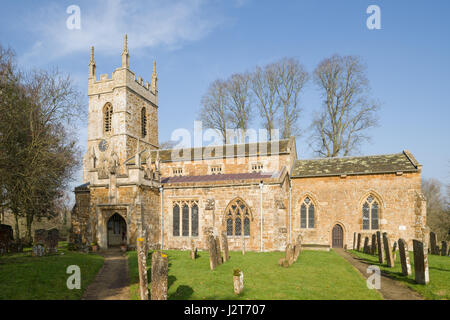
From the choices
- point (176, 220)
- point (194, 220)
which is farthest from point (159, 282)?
point (176, 220)

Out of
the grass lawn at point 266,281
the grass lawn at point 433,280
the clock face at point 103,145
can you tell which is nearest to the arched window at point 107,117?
the clock face at point 103,145

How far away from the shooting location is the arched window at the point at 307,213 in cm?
2370

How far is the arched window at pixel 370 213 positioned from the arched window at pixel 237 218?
30.2 ft

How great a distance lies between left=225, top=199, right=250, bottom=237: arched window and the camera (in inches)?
800

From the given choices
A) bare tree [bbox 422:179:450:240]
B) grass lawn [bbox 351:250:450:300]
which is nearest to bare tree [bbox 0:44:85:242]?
grass lawn [bbox 351:250:450:300]

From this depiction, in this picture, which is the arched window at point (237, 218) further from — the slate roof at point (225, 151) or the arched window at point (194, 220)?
the slate roof at point (225, 151)

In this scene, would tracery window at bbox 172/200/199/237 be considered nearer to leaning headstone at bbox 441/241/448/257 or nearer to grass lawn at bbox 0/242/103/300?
grass lawn at bbox 0/242/103/300

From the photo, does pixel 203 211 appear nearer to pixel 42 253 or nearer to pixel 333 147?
pixel 42 253

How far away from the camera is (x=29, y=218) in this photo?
23.0m

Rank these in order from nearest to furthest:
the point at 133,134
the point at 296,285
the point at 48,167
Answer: the point at 296,285 < the point at 48,167 < the point at 133,134

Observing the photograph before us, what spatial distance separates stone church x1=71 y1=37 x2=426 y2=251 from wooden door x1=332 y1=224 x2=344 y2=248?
7 centimetres

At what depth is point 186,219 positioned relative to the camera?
21578 millimetres

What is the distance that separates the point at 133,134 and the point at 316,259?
2150 centimetres
